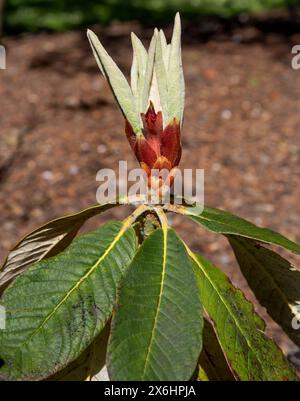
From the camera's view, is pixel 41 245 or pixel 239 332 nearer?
pixel 239 332

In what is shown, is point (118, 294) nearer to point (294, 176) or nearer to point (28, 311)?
point (28, 311)

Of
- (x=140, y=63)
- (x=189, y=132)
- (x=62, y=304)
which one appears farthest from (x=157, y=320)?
(x=189, y=132)

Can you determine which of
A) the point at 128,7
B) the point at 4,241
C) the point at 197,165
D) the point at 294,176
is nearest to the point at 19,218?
the point at 4,241

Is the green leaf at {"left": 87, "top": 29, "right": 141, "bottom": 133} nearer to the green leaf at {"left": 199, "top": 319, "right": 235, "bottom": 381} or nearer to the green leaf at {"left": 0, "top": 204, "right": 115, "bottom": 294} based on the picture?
the green leaf at {"left": 0, "top": 204, "right": 115, "bottom": 294}

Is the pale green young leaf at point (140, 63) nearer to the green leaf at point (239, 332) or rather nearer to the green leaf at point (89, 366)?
the green leaf at point (239, 332)

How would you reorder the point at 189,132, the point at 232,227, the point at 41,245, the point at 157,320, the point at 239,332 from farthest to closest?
1. the point at 189,132
2. the point at 41,245
3. the point at 232,227
4. the point at 239,332
5. the point at 157,320

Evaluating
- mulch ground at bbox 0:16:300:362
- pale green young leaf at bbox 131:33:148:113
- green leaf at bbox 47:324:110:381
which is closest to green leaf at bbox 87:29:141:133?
pale green young leaf at bbox 131:33:148:113

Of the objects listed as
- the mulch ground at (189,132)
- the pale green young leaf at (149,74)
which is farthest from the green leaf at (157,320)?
the mulch ground at (189,132)

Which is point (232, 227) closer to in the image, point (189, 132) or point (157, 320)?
point (157, 320)
